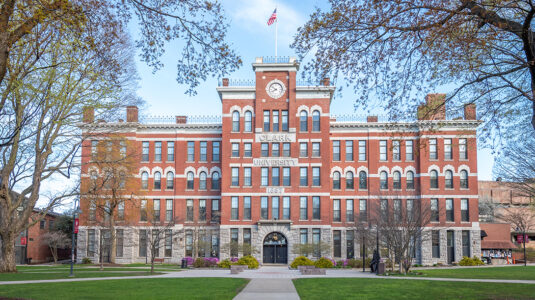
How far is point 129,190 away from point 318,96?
20399 mm

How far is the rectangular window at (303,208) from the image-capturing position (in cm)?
5147

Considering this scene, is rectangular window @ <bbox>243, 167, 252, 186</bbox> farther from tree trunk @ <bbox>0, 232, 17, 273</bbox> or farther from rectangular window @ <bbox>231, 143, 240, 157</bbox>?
tree trunk @ <bbox>0, 232, 17, 273</bbox>

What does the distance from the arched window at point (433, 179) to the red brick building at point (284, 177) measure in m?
0.10

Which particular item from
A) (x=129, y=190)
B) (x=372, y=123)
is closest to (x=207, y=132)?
(x=129, y=190)

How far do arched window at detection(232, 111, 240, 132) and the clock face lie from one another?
12.6 feet

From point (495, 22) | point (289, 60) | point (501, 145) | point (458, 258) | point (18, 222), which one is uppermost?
point (289, 60)

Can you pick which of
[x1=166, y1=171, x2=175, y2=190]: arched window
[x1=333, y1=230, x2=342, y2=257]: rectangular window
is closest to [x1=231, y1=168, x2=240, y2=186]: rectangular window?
[x1=166, y1=171, x2=175, y2=190]: arched window

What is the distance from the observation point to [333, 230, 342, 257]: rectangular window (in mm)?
53562

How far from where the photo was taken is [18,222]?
32.7 m

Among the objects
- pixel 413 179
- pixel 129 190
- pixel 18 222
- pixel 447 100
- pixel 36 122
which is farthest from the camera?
pixel 413 179

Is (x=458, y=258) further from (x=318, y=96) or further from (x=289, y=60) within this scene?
(x=289, y=60)

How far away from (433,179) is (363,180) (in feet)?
23.0

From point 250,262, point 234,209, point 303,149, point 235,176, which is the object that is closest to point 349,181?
point 303,149

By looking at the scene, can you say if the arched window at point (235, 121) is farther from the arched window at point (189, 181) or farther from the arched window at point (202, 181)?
the arched window at point (189, 181)
